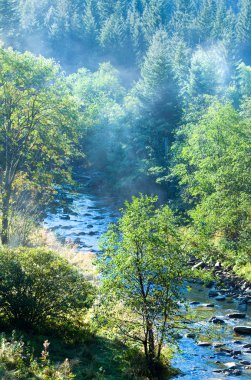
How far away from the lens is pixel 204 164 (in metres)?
39.1

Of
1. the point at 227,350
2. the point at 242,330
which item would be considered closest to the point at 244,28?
A: the point at 242,330

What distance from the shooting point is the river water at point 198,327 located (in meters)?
17.3

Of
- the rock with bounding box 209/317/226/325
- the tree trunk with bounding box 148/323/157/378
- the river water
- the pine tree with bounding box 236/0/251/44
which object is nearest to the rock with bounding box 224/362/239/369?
the river water

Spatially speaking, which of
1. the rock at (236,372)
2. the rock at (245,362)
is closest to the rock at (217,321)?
the rock at (245,362)

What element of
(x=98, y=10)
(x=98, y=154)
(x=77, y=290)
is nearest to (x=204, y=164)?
(x=77, y=290)

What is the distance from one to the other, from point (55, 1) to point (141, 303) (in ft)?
600

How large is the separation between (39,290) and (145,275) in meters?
3.78

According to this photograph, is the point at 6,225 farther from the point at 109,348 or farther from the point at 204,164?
the point at 204,164

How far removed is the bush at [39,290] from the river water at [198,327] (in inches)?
161

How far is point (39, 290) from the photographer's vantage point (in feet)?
54.4

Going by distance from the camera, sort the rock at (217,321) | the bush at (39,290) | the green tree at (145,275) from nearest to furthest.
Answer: the green tree at (145,275)
the bush at (39,290)
the rock at (217,321)

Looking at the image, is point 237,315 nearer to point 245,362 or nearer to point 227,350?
point 227,350

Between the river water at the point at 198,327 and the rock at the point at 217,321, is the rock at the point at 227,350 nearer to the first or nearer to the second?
the river water at the point at 198,327

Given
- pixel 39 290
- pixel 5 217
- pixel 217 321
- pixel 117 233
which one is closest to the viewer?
pixel 39 290
